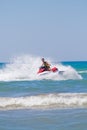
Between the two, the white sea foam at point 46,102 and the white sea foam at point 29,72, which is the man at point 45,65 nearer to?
the white sea foam at point 29,72

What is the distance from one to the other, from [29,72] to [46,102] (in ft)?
72.7

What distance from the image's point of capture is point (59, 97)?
47.4 feet

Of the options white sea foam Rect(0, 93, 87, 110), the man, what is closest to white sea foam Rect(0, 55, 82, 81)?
the man

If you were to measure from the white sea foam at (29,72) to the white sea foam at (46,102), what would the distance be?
1555cm

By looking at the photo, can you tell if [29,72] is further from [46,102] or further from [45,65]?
[46,102]

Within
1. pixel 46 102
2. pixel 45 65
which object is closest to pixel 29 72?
pixel 45 65

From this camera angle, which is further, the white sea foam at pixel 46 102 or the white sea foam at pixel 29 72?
the white sea foam at pixel 29 72

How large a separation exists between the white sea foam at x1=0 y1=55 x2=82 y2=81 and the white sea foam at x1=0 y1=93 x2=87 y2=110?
15554mm

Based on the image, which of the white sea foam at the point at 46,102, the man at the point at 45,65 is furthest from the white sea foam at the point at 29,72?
the white sea foam at the point at 46,102

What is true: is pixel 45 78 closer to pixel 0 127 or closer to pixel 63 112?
pixel 63 112

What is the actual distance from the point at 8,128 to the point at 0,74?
1033 inches

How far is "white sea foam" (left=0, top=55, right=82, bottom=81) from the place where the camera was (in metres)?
30.7

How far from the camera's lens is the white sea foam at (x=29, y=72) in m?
30.7

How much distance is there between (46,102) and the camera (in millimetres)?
13992
